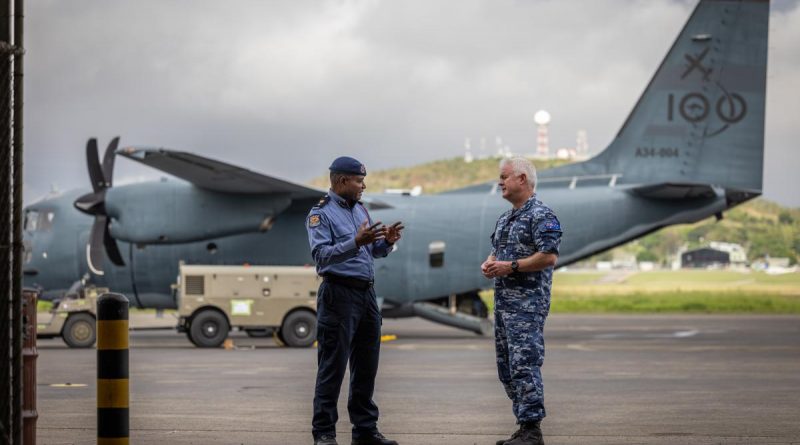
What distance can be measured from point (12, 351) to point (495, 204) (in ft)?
67.9

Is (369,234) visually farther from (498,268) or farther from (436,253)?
(436,253)

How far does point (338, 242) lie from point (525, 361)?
63.5 inches

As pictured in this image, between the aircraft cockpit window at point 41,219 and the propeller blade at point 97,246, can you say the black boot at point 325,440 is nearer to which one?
the propeller blade at point 97,246

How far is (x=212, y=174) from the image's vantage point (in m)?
25.5

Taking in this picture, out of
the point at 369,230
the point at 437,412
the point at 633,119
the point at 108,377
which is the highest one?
the point at 633,119

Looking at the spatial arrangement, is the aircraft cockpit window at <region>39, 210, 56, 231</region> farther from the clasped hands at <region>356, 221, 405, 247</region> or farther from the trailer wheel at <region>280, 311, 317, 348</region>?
the clasped hands at <region>356, 221, 405, 247</region>

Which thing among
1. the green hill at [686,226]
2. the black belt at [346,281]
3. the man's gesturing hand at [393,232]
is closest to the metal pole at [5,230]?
the black belt at [346,281]

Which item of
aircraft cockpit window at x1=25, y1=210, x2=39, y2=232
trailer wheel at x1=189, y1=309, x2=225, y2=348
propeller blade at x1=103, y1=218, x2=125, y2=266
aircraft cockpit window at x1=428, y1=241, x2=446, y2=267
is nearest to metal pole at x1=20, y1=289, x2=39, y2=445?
trailer wheel at x1=189, y1=309, x2=225, y2=348

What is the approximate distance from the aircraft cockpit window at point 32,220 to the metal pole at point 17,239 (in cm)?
2233

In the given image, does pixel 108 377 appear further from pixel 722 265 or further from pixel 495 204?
pixel 722 265

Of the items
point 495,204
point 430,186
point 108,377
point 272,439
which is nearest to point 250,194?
point 495,204

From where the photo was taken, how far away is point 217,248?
27.9 m

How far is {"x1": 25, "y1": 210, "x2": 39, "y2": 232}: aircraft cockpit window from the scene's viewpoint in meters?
28.6

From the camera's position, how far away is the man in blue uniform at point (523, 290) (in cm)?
891
